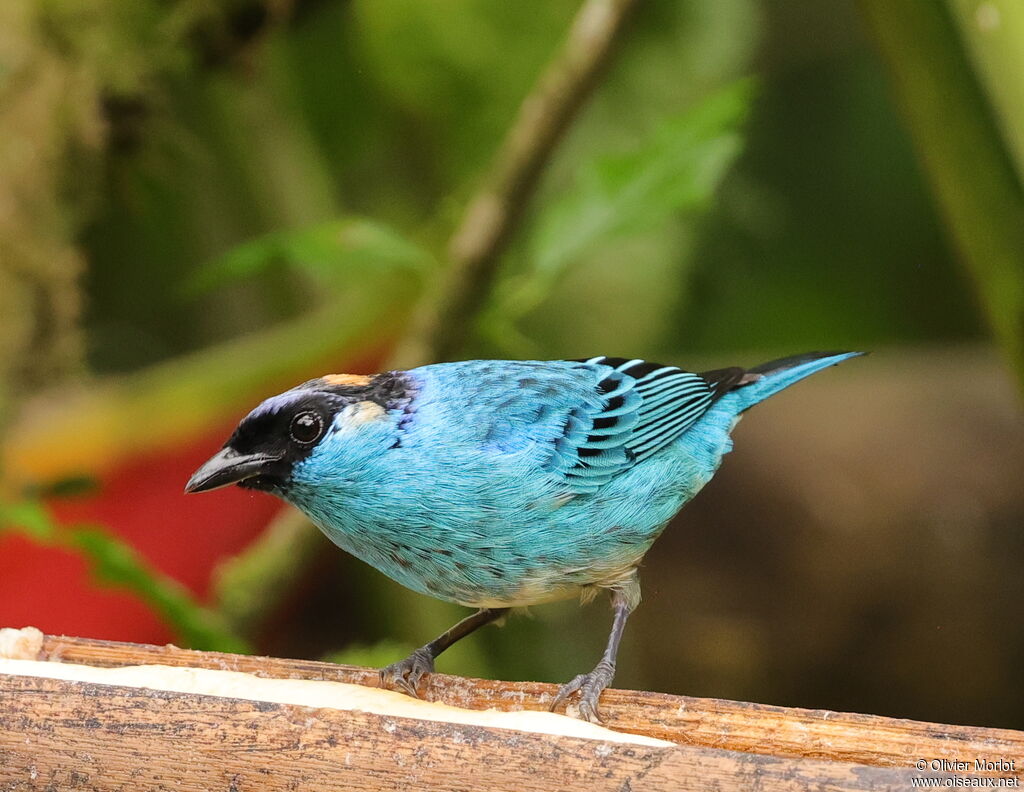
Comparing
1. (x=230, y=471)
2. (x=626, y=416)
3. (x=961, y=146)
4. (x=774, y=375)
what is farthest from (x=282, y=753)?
(x=961, y=146)

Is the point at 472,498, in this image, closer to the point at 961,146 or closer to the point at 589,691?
the point at 589,691

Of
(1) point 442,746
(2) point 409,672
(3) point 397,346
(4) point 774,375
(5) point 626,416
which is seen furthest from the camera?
(3) point 397,346

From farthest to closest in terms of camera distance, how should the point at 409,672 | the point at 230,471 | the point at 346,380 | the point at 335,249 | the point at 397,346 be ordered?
the point at 397,346 → the point at 335,249 → the point at 409,672 → the point at 346,380 → the point at 230,471

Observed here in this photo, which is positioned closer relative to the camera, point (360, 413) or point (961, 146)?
point (360, 413)

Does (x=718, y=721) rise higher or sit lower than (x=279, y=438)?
lower

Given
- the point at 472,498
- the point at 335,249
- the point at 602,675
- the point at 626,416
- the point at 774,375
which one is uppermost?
the point at 335,249

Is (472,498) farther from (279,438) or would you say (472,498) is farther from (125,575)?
(125,575)

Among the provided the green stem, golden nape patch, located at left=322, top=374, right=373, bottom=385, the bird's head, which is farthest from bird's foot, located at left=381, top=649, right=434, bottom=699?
the green stem

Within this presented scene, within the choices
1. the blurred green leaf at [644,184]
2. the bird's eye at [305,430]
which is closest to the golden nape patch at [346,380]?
the bird's eye at [305,430]
